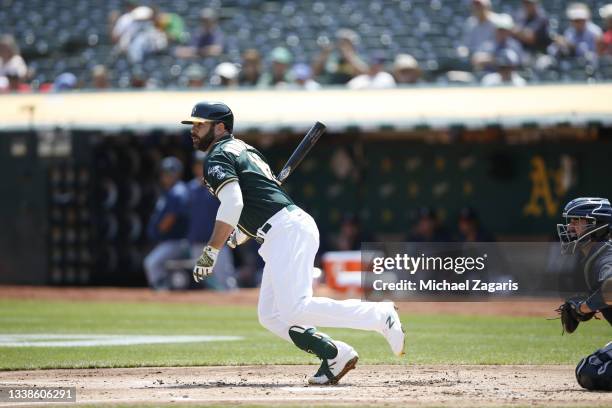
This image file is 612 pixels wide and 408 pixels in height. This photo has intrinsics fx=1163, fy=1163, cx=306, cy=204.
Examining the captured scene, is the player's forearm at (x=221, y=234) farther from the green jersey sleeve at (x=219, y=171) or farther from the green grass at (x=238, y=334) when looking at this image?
the green grass at (x=238, y=334)

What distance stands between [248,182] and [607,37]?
11.7 metres

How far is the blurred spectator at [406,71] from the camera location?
700 inches

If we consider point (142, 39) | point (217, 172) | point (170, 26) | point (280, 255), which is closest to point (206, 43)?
point (170, 26)

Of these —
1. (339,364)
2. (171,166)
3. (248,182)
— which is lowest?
(171,166)

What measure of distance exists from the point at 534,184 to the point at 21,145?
809cm

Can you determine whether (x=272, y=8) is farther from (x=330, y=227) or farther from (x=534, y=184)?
(x=534, y=184)

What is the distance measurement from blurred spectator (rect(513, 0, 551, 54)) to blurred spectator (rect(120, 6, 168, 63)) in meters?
6.39

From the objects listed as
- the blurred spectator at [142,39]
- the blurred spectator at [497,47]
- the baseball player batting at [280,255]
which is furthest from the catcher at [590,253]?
the blurred spectator at [142,39]

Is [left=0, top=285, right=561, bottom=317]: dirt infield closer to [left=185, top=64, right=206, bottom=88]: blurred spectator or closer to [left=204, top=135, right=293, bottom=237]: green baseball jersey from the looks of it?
[left=185, top=64, right=206, bottom=88]: blurred spectator

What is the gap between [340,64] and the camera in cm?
1895

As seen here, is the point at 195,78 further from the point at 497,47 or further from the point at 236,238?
the point at 236,238

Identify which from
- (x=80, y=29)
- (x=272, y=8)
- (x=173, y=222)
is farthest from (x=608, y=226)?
(x=80, y=29)

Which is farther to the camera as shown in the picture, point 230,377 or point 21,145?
point 21,145

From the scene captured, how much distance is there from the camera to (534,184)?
17.9 metres
